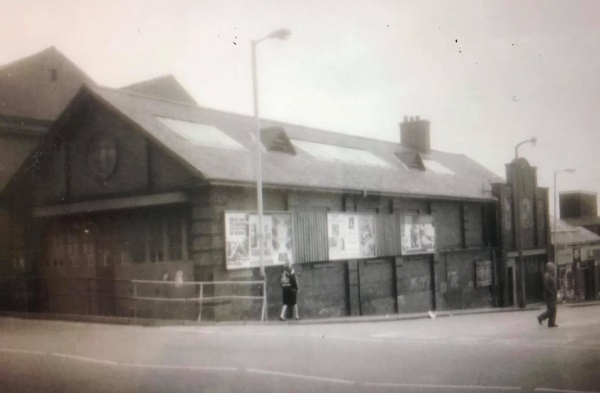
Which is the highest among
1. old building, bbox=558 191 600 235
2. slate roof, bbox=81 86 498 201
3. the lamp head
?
the lamp head

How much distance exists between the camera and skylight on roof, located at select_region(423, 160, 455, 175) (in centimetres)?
3421

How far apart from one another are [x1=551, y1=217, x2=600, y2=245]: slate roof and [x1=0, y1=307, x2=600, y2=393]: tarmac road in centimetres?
2924

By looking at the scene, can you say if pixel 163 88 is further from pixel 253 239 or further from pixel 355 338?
pixel 355 338

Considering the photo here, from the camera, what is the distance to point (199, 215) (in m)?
18.5

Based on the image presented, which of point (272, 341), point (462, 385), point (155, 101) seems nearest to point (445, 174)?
point (155, 101)

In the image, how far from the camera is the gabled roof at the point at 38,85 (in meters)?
20.9

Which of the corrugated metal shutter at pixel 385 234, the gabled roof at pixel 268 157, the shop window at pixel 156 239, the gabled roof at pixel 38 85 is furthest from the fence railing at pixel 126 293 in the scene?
the corrugated metal shutter at pixel 385 234

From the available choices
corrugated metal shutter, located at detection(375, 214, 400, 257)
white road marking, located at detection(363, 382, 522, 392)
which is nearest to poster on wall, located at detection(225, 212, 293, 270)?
corrugated metal shutter, located at detection(375, 214, 400, 257)

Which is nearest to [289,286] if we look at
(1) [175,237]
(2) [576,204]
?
(1) [175,237]

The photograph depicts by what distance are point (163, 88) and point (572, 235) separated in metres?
28.8

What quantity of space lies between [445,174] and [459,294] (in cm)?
663

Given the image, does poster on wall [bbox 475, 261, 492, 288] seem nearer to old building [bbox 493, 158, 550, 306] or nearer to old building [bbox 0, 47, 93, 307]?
old building [bbox 493, 158, 550, 306]

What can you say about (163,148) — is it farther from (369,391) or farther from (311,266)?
(369,391)

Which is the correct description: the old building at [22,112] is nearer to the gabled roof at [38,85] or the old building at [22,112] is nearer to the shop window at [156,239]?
the gabled roof at [38,85]
